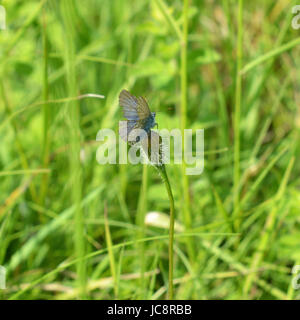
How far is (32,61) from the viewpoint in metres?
1.87

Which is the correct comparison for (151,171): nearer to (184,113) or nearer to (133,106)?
(184,113)

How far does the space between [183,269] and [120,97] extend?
33.9 inches

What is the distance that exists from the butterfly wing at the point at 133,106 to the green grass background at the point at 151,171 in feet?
0.87

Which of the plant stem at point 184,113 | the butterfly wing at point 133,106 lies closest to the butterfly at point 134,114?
the butterfly wing at point 133,106

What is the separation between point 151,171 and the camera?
1289 millimetres

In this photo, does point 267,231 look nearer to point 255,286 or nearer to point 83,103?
point 255,286

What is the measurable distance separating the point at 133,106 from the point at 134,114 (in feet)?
0.04

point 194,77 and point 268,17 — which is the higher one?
point 268,17

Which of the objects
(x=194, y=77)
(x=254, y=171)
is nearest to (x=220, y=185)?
(x=254, y=171)

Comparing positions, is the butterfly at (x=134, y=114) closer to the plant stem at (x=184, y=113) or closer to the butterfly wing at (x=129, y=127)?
the butterfly wing at (x=129, y=127)

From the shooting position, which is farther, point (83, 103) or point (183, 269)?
point (83, 103)

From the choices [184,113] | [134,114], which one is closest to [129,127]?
[134,114]
